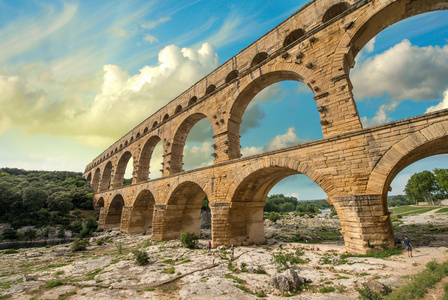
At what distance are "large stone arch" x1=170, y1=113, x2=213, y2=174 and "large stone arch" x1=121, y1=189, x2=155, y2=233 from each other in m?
4.02

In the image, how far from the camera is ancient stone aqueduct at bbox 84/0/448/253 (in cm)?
661

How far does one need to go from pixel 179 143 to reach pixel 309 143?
39.5ft

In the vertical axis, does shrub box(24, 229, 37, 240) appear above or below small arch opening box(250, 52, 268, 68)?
below

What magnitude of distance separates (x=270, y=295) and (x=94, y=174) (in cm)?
4166

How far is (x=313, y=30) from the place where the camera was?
9.74m

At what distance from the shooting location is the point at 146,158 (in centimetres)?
2206

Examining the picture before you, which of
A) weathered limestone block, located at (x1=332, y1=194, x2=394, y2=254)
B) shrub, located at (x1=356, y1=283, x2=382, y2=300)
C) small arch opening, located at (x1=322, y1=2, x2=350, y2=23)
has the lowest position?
shrub, located at (x1=356, y1=283, x2=382, y2=300)

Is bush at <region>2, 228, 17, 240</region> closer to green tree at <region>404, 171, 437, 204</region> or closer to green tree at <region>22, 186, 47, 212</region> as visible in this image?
green tree at <region>22, 186, 47, 212</region>

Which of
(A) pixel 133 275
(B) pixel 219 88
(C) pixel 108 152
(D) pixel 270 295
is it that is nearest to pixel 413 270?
(D) pixel 270 295

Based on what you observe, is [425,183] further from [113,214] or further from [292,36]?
[113,214]

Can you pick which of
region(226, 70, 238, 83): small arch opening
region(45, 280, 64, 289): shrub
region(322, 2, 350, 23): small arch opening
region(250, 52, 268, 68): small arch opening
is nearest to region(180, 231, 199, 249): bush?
region(45, 280, 64, 289): shrub

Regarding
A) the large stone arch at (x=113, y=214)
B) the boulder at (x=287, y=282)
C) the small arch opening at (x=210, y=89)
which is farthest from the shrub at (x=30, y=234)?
the boulder at (x=287, y=282)

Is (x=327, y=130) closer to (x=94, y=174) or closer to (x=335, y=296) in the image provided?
(x=335, y=296)

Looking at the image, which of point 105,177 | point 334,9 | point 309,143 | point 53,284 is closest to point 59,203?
point 105,177
